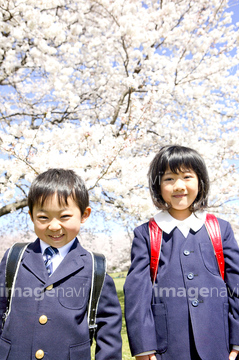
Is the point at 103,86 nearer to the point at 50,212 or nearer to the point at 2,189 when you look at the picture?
the point at 2,189

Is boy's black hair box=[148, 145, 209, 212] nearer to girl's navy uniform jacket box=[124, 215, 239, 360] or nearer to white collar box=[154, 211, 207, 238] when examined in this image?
white collar box=[154, 211, 207, 238]

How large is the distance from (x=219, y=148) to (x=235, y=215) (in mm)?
1409

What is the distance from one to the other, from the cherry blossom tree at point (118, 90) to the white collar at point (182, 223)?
71.6 inches

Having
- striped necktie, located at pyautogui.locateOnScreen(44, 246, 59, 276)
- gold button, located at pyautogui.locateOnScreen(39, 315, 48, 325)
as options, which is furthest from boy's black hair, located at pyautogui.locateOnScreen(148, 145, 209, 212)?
gold button, located at pyautogui.locateOnScreen(39, 315, 48, 325)

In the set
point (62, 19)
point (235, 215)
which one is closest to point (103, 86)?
point (62, 19)

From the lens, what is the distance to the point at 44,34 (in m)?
4.85

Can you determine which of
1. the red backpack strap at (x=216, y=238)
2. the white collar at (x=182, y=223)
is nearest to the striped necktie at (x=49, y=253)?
the white collar at (x=182, y=223)

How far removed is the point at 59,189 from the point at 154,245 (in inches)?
24.3

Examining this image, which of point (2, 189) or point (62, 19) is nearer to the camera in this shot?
point (2, 189)

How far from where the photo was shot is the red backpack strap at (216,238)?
67.8 inches

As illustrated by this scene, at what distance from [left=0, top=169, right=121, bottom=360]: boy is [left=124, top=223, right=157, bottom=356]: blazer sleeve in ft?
0.25

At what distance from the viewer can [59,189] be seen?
1.65 meters

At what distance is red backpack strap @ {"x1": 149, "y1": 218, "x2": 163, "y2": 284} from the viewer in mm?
1722

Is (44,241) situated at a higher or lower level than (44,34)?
lower
